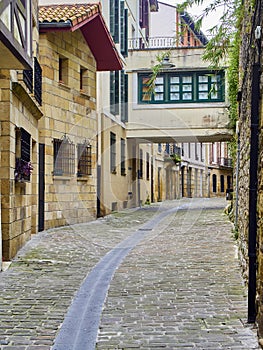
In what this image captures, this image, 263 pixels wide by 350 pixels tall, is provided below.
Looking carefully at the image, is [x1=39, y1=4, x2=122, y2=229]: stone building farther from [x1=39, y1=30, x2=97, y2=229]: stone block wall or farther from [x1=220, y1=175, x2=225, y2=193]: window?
[x1=220, y1=175, x2=225, y2=193]: window

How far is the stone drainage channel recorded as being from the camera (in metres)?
4.62

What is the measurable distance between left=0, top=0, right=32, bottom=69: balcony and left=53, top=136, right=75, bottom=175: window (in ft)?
21.2

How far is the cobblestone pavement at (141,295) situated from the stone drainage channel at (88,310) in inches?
3.0

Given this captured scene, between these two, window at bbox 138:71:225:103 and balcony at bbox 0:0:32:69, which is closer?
balcony at bbox 0:0:32:69

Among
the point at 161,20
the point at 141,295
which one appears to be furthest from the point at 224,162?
the point at 141,295

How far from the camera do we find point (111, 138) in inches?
776

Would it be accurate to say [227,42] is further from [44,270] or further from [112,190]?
[112,190]

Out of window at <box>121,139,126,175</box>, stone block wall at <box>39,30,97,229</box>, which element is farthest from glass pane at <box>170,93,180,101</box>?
stone block wall at <box>39,30,97,229</box>

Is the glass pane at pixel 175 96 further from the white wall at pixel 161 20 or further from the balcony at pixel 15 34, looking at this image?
the white wall at pixel 161 20

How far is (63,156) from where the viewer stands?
1448 centimetres

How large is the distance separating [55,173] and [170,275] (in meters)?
7.05

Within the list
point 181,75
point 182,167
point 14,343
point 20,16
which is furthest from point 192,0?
point 182,167

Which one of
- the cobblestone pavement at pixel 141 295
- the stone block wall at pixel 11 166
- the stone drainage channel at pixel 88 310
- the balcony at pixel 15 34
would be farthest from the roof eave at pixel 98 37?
the stone drainage channel at pixel 88 310

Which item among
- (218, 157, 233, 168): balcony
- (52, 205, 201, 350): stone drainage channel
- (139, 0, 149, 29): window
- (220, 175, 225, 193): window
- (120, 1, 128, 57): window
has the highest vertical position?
(139, 0, 149, 29): window
